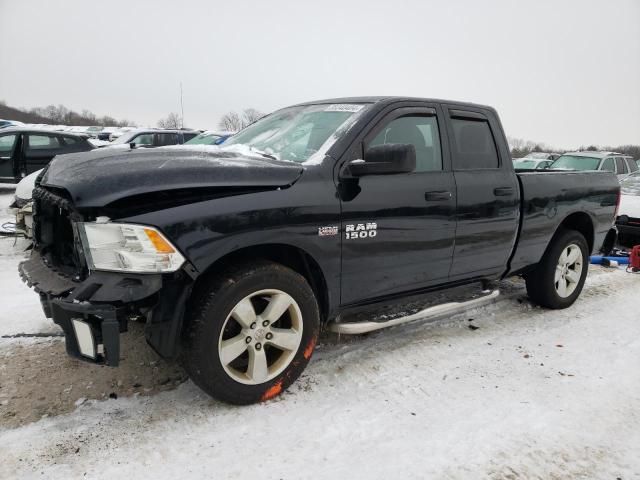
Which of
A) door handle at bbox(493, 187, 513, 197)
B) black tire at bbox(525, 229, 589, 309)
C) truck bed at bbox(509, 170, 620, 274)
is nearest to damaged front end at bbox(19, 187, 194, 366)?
door handle at bbox(493, 187, 513, 197)

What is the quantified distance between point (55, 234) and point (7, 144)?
970cm

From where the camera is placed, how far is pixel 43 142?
34.9ft

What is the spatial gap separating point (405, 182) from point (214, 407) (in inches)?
73.2

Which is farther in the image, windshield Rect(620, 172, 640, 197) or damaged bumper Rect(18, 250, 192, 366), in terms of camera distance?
windshield Rect(620, 172, 640, 197)

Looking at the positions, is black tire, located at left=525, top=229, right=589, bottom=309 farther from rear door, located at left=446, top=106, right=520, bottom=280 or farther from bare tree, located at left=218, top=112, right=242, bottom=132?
bare tree, located at left=218, top=112, right=242, bottom=132

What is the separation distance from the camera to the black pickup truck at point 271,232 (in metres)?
2.28

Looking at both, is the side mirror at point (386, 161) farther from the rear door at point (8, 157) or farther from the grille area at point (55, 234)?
the rear door at point (8, 157)

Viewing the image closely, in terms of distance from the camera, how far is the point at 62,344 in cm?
343

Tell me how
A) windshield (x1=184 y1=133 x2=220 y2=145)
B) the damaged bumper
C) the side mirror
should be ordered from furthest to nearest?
1. windshield (x1=184 y1=133 x2=220 y2=145)
2. the side mirror
3. the damaged bumper

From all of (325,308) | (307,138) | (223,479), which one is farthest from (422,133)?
(223,479)

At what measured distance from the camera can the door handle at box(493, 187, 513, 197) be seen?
3746 millimetres

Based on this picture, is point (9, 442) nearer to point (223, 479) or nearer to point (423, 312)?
point (223, 479)

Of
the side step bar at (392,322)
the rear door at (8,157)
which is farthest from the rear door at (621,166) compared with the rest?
the rear door at (8,157)

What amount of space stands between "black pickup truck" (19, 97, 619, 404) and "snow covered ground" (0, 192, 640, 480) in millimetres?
302
